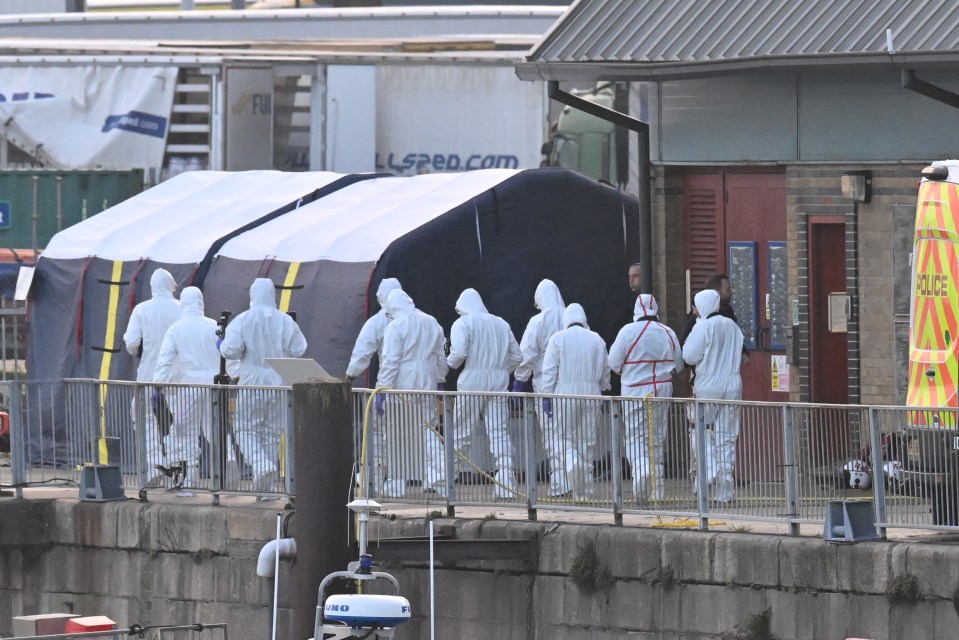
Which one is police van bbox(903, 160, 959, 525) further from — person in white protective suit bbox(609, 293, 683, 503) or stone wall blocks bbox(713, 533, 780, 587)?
person in white protective suit bbox(609, 293, 683, 503)

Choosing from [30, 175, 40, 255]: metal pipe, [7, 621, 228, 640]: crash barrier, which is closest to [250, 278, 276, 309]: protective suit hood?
[7, 621, 228, 640]: crash barrier

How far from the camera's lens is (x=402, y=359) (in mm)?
17656

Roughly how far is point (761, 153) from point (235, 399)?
15.7 feet

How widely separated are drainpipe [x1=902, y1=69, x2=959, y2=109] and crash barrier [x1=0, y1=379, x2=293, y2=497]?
5129mm

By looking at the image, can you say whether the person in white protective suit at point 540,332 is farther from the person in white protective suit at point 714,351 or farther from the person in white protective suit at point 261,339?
the person in white protective suit at point 261,339

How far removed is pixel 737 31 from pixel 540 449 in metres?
4.26

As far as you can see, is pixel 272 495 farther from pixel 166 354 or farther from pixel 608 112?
pixel 608 112

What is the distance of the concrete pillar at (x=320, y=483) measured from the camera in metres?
14.3

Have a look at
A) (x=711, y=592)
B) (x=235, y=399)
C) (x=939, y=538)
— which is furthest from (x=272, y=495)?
(x=939, y=538)

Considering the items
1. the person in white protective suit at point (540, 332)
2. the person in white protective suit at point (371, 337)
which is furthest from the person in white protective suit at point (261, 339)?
the person in white protective suit at point (540, 332)

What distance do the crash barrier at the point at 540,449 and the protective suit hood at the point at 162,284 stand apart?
1871 millimetres

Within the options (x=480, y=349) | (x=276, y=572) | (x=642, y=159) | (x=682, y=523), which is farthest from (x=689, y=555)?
(x=642, y=159)

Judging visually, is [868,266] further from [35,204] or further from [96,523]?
[35,204]

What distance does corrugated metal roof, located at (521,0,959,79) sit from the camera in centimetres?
1616
